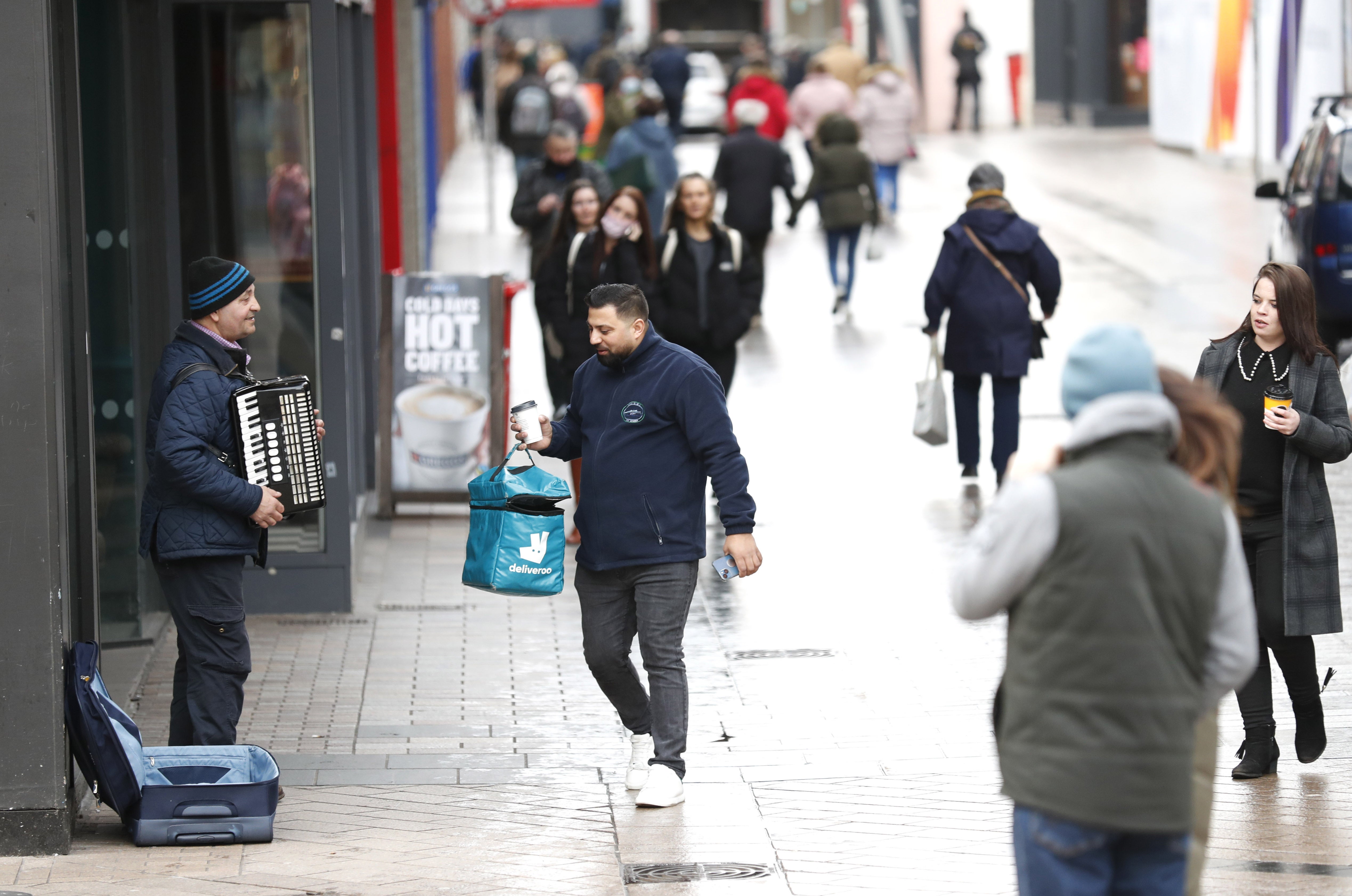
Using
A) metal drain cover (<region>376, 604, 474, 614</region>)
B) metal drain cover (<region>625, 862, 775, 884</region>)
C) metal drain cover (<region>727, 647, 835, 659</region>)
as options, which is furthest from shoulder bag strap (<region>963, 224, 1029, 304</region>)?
metal drain cover (<region>625, 862, 775, 884</region>)

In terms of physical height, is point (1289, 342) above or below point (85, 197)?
below

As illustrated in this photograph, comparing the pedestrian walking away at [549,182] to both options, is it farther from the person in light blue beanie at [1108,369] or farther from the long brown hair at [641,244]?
the person in light blue beanie at [1108,369]

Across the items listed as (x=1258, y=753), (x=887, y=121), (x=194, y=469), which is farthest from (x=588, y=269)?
(x=887, y=121)

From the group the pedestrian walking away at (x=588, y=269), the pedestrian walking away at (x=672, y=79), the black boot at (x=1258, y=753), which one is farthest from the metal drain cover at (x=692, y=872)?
the pedestrian walking away at (x=672, y=79)

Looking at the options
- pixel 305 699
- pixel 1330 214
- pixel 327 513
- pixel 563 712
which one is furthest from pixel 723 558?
pixel 1330 214

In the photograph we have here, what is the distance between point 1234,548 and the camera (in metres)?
3.99

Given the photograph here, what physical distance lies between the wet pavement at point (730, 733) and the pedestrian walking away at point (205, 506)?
1.54 feet

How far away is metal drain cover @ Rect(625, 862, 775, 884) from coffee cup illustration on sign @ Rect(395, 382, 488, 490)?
575 cm

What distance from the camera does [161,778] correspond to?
6.27m

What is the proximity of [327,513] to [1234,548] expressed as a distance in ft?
20.1

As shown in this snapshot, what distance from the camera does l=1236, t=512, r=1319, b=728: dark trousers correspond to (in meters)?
6.62

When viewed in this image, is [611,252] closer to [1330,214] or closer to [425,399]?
[425,399]

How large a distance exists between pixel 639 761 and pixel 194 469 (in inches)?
70.8

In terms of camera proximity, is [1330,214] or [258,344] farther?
[1330,214]
